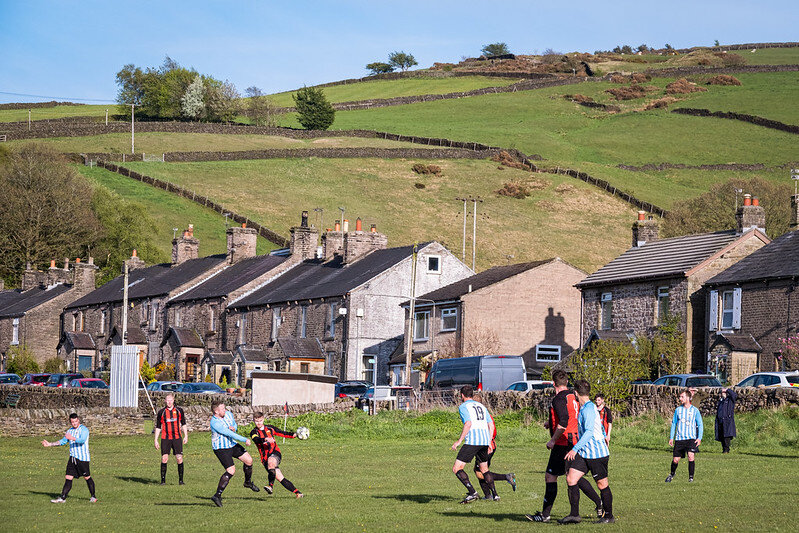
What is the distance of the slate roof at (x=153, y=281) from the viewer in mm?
73500

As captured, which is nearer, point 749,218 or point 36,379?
point 749,218

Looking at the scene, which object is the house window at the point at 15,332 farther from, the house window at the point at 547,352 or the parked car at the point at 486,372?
the parked car at the point at 486,372

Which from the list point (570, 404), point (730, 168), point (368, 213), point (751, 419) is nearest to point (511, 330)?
point (751, 419)

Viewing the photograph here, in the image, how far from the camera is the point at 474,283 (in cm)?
5875

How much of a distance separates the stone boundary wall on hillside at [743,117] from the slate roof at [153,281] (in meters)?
85.3

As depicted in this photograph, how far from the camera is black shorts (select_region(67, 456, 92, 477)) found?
19844 mm

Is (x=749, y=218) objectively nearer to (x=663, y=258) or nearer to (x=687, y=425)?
(x=663, y=258)

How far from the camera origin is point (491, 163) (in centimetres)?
12381

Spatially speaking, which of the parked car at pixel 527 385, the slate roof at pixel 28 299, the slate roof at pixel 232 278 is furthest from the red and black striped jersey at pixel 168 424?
the slate roof at pixel 28 299

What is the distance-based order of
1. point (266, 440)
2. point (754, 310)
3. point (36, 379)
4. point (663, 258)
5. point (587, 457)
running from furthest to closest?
1. point (36, 379)
2. point (663, 258)
3. point (754, 310)
4. point (266, 440)
5. point (587, 457)

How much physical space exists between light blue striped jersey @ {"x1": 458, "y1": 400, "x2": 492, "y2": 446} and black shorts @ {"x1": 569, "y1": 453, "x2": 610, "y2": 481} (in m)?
2.57

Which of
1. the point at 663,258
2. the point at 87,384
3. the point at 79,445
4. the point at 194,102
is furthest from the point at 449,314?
the point at 194,102

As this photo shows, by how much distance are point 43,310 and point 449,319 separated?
37457mm

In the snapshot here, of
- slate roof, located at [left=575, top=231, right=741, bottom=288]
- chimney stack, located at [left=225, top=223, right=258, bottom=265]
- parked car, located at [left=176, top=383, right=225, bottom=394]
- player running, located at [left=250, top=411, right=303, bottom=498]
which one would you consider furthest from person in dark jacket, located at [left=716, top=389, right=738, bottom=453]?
chimney stack, located at [left=225, top=223, right=258, bottom=265]
